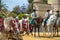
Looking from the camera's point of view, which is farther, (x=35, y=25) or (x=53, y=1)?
(x=53, y=1)

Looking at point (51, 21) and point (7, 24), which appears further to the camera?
point (51, 21)

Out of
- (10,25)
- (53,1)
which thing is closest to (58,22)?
(10,25)

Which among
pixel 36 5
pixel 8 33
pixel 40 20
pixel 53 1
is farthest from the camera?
pixel 53 1

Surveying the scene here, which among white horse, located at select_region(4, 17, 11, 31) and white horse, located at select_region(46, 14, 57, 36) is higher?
white horse, located at select_region(4, 17, 11, 31)

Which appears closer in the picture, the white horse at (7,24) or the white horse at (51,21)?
the white horse at (7,24)

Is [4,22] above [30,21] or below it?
above

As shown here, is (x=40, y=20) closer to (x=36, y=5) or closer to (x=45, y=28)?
(x=45, y=28)

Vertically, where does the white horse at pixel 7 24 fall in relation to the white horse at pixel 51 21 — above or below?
above

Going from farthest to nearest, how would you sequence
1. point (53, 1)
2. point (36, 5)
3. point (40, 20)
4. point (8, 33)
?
point (53, 1), point (36, 5), point (40, 20), point (8, 33)

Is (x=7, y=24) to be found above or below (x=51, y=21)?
above

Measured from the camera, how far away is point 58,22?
79.1ft

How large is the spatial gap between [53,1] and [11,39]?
22.9m

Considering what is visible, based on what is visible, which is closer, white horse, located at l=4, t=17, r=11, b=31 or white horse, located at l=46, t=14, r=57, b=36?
white horse, located at l=4, t=17, r=11, b=31

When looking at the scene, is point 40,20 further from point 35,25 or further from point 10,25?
point 10,25
